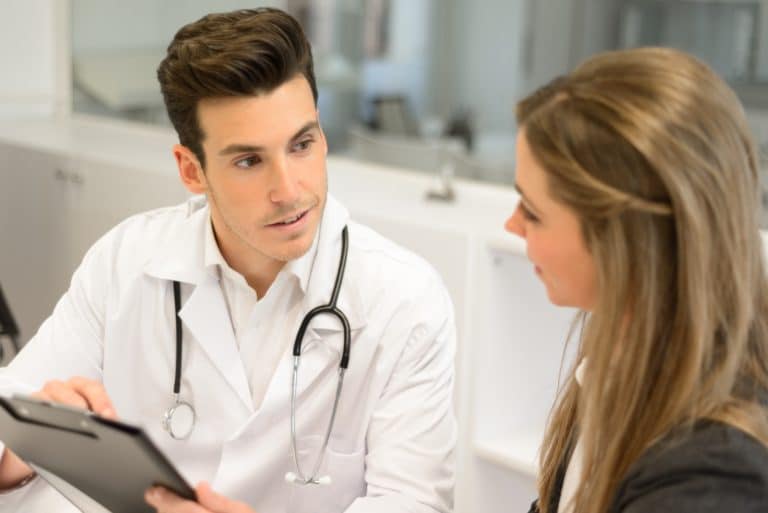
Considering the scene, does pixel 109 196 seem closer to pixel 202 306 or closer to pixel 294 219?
pixel 202 306

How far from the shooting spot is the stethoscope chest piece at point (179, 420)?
5.79 feet

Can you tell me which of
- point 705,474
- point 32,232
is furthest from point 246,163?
point 32,232

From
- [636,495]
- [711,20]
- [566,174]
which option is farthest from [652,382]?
[711,20]

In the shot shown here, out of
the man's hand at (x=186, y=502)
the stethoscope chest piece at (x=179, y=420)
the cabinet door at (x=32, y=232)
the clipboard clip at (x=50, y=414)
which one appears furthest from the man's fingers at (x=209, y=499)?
the cabinet door at (x=32, y=232)

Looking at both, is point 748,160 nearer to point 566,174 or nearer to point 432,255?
point 566,174

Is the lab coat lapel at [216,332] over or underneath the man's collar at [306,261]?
underneath

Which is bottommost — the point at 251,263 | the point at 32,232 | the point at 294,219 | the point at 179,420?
the point at 32,232

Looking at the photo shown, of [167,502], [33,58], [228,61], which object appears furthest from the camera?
[33,58]

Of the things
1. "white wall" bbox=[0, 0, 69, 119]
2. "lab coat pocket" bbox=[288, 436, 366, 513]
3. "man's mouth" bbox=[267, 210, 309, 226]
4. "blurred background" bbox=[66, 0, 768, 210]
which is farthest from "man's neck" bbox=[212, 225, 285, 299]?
"white wall" bbox=[0, 0, 69, 119]

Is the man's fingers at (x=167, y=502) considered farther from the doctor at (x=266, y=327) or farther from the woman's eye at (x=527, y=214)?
the woman's eye at (x=527, y=214)

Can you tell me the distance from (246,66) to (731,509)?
0.92 meters

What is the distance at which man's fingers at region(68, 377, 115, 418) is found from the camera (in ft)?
4.96

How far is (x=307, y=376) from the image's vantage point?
1.70m

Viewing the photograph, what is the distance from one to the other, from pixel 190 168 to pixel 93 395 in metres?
0.44
